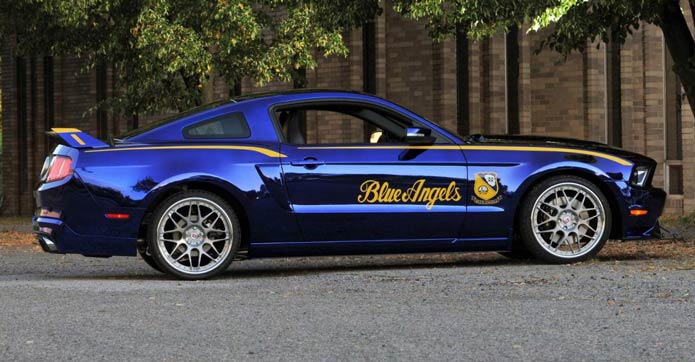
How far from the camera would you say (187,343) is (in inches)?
251

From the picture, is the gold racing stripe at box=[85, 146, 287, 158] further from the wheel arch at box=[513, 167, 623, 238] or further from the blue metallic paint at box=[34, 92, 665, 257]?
the wheel arch at box=[513, 167, 623, 238]

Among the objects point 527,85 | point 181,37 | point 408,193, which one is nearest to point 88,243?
point 408,193

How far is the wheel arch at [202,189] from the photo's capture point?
30.7 feet

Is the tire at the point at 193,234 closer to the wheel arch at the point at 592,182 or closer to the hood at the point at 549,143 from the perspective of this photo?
the hood at the point at 549,143

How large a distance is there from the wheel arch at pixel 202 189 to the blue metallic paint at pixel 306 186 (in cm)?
1

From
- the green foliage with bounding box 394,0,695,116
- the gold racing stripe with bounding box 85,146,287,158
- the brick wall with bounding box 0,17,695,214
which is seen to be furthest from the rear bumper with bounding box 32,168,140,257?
the brick wall with bounding box 0,17,695,214

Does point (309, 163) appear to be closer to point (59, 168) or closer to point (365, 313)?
point (59, 168)

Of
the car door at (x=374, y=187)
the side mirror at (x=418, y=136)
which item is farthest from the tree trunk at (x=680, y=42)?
the side mirror at (x=418, y=136)

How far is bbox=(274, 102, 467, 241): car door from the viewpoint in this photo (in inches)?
378

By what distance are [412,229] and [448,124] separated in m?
13.5

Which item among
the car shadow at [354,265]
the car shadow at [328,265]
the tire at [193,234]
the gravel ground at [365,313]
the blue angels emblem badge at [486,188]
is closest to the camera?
the gravel ground at [365,313]

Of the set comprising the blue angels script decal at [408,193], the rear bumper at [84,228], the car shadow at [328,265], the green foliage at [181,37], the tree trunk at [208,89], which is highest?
the green foliage at [181,37]

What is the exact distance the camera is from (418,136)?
9617 mm

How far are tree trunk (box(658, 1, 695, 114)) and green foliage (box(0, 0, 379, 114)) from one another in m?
3.72
